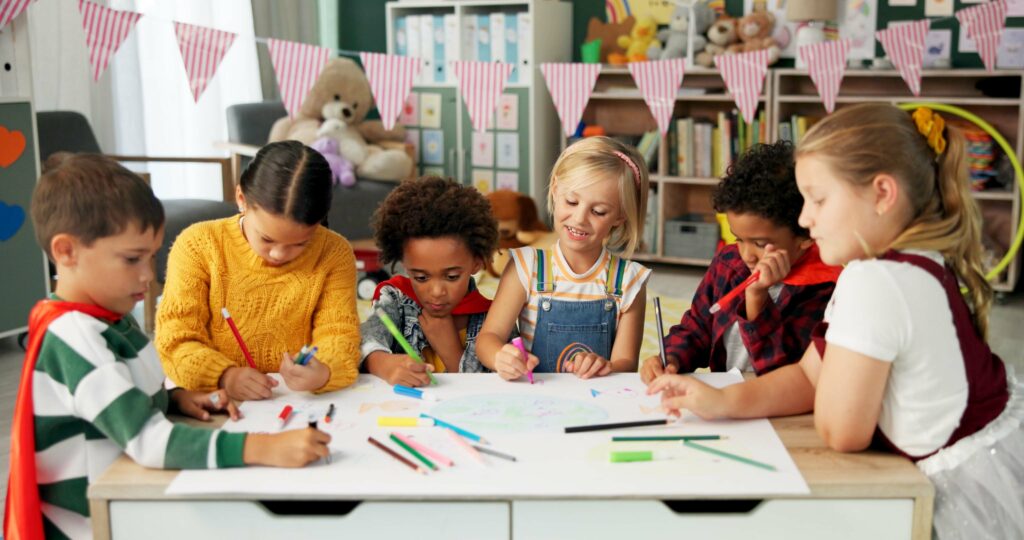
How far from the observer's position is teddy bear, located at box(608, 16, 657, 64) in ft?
16.3

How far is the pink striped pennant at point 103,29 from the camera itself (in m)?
2.80

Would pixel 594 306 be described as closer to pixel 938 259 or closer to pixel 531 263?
pixel 531 263

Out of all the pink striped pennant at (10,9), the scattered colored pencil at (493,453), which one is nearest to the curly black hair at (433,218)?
the scattered colored pencil at (493,453)

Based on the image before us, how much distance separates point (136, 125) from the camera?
4.42 m

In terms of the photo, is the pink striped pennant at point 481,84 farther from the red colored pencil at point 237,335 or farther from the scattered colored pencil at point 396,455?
the scattered colored pencil at point 396,455

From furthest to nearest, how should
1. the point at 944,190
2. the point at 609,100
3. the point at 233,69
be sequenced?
the point at 609,100, the point at 233,69, the point at 944,190

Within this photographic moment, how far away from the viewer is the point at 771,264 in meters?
1.56

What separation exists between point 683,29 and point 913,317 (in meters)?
3.90

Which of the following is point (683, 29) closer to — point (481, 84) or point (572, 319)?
point (481, 84)

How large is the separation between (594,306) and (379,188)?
9.72ft

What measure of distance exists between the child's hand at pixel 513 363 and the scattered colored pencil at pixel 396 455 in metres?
0.30

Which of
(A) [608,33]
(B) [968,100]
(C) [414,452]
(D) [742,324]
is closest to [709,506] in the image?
(D) [742,324]

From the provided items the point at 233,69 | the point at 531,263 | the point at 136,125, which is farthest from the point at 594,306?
the point at 233,69

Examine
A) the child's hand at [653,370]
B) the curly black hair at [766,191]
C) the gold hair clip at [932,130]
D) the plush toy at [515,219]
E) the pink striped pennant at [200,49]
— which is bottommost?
the plush toy at [515,219]
